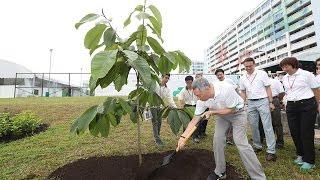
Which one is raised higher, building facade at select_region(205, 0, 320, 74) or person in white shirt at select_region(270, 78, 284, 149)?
building facade at select_region(205, 0, 320, 74)

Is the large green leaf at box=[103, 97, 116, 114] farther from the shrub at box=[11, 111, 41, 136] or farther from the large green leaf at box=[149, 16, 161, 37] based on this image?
the shrub at box=[11, 111, 41, 136]

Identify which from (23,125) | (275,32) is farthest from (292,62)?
(275,32)

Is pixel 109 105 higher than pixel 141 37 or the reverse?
the reverse

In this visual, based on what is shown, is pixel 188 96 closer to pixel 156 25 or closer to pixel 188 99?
pixel 188 99

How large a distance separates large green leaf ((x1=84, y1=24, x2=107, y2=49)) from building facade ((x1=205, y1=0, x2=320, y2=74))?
35896mm

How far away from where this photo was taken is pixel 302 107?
4.54 metres

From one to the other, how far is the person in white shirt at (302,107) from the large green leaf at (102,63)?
344cm

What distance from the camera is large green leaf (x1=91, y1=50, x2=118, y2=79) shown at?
1979mm

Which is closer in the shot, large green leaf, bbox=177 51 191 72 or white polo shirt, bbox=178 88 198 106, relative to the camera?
large green leaf, bbox=177 51 191 72

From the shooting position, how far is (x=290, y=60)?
15.3 ft

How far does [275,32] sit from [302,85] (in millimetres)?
79631

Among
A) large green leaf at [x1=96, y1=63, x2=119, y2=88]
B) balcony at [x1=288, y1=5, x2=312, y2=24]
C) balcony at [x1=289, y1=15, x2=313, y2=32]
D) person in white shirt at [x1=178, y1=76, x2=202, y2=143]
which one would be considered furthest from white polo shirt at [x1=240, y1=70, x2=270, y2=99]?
balcony at [x1=288, y1=5, x2=312, y2=24]

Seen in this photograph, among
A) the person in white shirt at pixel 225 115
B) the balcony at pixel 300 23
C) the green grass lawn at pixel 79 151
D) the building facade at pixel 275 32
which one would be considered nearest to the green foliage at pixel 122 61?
the person in white shirt at pixel 225 115

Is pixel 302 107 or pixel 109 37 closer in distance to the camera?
pixel 109 37
